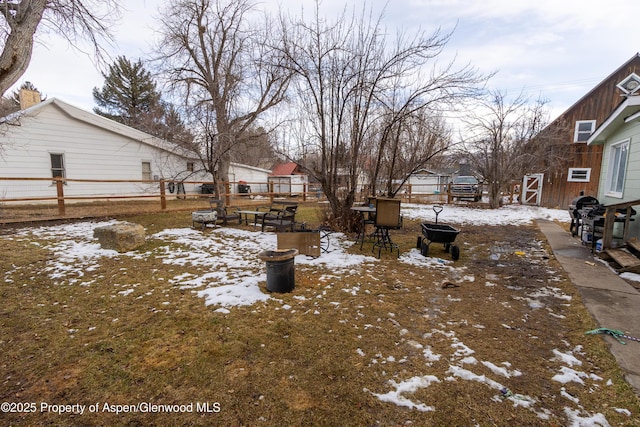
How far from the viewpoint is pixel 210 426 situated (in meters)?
1.74

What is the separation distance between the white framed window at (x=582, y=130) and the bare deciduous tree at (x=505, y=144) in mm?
909

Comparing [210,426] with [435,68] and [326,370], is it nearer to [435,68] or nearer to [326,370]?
[326,370]

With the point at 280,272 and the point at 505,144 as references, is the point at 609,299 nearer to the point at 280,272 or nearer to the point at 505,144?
the point at 280,272

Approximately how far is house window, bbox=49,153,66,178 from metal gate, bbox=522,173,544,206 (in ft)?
76.4

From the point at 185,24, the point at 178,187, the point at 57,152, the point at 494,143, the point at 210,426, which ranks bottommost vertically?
the point at 210,426

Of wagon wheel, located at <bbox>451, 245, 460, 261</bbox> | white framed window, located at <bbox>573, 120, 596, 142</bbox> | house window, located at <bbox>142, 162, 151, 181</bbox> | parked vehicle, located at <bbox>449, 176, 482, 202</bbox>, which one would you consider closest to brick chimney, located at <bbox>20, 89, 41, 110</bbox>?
house window, located at <bbox>142, 162, 151, 181</bbox>

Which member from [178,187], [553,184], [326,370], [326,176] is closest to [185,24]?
[178,187]

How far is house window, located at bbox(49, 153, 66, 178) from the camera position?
11305 mm

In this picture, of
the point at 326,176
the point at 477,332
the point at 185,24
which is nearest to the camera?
the point at 477,332

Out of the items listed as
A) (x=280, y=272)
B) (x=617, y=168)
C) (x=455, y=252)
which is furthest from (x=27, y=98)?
(x=617, y=168)

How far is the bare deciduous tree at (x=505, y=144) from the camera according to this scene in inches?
526

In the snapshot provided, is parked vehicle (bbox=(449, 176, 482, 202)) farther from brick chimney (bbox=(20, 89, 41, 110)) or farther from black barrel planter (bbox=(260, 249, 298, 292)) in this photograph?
brick chimney (bbox=(20, 89, 41, 110))

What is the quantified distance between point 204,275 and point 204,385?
253cm

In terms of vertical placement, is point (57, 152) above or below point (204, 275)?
above
